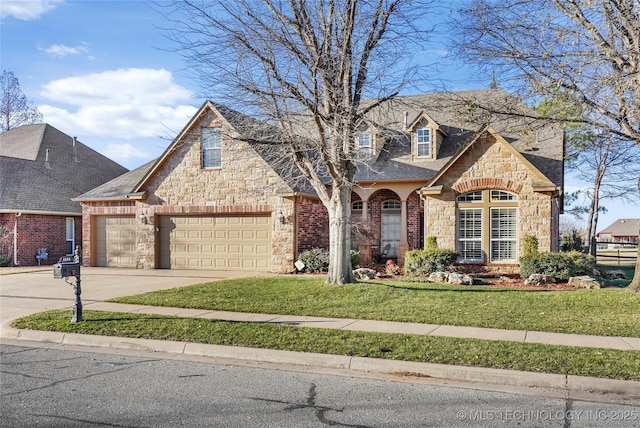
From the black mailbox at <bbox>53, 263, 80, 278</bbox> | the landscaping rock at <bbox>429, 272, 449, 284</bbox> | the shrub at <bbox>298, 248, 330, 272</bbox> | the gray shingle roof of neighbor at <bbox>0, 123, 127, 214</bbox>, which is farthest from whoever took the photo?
the gray shingle roof of neighbor at <bbox>0, 123, 127, 214</bbox>

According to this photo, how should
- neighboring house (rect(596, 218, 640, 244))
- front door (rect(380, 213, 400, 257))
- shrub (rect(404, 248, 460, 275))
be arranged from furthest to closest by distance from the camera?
neighboring house (rect(596, 218, 640, 244)), front door (rect(380, 213, 400, 257)), shrub (rect(404, 248, 460, 275))

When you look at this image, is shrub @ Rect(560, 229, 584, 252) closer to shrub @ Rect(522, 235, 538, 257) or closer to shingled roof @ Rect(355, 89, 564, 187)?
shingled roof @ Rect(355, 89, 564, 187)

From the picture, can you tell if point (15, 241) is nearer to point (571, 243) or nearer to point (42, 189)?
point (42, 189)

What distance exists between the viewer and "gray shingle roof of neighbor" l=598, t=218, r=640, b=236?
84.2m

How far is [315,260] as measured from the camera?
18.9 metres

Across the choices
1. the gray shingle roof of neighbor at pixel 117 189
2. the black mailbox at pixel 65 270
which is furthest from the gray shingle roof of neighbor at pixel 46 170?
the black mailbox at pixel 65 270

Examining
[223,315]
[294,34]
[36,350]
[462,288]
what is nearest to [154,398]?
[36,350]

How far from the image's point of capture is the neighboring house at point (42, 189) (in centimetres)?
2422

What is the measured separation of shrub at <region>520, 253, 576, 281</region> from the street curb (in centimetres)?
999

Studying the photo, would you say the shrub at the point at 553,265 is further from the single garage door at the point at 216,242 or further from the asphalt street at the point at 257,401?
the asphalt street at the point at 257,401

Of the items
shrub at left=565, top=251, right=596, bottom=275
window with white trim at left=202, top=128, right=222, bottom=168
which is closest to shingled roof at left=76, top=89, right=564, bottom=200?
window with white trim at left=202, top=128, right=222, bottom=168

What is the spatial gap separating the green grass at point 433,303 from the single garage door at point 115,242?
28.7 feet

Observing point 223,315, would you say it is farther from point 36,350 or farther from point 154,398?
point 154,398

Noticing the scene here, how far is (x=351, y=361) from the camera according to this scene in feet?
24.5
